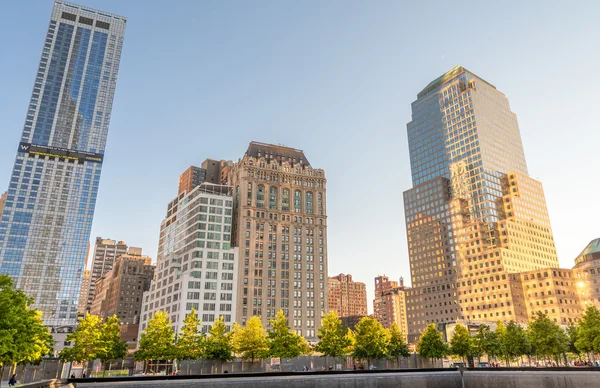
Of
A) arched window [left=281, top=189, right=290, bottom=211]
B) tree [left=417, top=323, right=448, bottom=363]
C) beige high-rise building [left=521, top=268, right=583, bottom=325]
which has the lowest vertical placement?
tree [left=417, top=323, right=448, bottom=363]

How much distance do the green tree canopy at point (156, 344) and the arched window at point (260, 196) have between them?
71783 millimetres

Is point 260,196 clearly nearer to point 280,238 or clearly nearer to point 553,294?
point 280,238

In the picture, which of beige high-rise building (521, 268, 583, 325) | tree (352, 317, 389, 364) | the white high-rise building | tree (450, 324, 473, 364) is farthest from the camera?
beige high-rise building (521, 268, 583, 325)

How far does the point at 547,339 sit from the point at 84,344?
8903 cm

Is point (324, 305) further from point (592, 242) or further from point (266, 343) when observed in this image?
point (592, 242)

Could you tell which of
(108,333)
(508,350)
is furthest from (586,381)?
(108,333)

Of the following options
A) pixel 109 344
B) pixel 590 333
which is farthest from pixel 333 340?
pixel 590 333

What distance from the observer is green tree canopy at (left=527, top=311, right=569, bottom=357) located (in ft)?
292

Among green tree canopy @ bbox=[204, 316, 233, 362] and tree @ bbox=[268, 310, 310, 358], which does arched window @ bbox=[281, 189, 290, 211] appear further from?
green tree canopy @ bbox=[204, 316, 233, 362]

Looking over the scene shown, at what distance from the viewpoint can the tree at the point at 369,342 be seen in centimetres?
9531

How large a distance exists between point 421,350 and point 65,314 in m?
160

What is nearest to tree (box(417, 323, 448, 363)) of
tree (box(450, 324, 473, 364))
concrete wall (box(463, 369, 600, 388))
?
tree (box(450, 324, 473, 364))

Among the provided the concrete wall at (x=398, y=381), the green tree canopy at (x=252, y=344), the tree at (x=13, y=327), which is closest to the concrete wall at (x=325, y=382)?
the concrete wall at (x=398, y=381)

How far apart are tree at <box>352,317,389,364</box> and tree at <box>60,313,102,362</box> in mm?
51738
